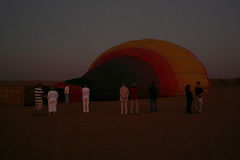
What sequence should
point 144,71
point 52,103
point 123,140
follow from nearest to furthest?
1. point 123,140
2. point 52,103
3. point 144,71

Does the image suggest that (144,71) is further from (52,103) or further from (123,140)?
(123,140)

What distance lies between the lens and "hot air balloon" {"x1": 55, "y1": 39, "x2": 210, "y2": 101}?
33.6 feet

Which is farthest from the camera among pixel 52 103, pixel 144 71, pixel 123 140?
pixel 144 71

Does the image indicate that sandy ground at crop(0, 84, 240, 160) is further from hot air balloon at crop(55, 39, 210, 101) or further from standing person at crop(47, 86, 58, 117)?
hot air balloon at crop(55, 39, 210, 101)

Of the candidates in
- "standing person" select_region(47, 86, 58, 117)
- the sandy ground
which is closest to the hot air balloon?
"standing person" select_region(47, 86, 58, 117)

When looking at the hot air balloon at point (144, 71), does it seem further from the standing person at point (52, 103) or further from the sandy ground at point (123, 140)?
the sandy ground at point (123, 140)

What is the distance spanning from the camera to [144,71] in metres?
10.9

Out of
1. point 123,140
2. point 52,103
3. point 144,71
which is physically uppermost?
point 144,71

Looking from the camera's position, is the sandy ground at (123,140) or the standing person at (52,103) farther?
the standing person at (52,103)

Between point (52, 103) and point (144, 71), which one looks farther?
point (144, 71)

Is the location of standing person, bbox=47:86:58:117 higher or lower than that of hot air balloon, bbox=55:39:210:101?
lower

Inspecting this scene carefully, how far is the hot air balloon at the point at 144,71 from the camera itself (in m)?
10.2

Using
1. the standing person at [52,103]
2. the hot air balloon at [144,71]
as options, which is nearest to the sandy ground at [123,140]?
the standing person at [52,103]

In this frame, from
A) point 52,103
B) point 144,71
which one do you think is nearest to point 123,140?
point 52,103
